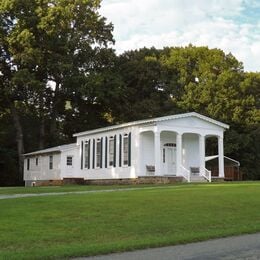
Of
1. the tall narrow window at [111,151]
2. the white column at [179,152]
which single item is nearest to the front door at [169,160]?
the white column at [179,152]

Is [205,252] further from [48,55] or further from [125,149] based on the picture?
[48,55]

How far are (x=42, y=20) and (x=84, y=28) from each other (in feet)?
18.5

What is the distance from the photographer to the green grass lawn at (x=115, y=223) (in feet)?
32.9

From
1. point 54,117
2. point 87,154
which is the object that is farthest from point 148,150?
point 54,117

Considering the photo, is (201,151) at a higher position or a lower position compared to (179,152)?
higher

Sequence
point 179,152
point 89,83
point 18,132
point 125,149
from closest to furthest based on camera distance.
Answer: point 179,152
point 125,149
point 89,83
point 18,132

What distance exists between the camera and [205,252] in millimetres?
9883

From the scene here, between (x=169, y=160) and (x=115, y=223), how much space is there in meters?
25.5

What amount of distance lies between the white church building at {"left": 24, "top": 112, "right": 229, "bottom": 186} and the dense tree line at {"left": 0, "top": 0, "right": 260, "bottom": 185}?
35.2 ft

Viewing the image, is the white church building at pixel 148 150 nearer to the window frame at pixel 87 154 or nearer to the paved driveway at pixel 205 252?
the window frame at pixel 87 154

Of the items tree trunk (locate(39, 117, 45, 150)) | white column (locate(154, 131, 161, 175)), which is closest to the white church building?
white column (locate(154, 131, 161, 175))

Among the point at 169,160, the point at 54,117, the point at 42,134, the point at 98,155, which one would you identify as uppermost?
the point at 54,117

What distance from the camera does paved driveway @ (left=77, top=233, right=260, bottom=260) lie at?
939cm

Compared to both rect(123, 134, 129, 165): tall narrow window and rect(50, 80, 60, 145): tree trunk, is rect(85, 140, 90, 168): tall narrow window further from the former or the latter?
rect(50, 80, 60, 145): tree trunk
